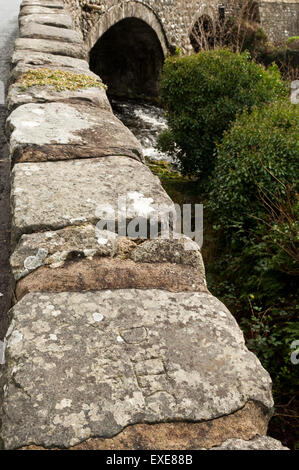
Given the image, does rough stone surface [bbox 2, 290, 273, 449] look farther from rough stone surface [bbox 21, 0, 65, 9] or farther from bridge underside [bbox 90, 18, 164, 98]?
bridge underside [bbox 90, 18, 164, 98]

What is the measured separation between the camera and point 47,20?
4.85 meters

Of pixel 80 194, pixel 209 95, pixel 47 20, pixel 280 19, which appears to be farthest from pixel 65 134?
pixel 280 19

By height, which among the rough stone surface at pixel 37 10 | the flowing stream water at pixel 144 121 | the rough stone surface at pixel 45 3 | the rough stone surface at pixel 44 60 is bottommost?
the flowing stream water at pixel 144 121

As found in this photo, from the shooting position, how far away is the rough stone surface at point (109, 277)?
1.38 metres

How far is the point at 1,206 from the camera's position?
2863mm

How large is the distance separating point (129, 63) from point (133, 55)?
0.25 metres

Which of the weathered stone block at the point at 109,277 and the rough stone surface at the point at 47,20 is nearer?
the weathered stone block at the point at 109,277

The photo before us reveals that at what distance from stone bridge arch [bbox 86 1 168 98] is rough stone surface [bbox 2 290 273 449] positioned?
10.2m

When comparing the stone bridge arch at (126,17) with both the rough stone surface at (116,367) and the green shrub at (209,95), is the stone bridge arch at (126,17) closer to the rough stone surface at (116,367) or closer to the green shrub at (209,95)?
the green shrub at (209,95)

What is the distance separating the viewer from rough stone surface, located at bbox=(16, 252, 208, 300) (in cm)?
138

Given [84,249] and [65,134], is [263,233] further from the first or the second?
[84,249]

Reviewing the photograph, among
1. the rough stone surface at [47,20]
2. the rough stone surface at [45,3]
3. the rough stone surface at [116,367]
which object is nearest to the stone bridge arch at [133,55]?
the rough stone surface at [45,3]

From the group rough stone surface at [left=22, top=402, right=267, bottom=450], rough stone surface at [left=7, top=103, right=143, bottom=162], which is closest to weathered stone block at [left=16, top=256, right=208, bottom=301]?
rough stone surface at [left=22, top=402, right=267, bottom=450]

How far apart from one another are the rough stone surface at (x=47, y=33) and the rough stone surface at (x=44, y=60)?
0.66 m
